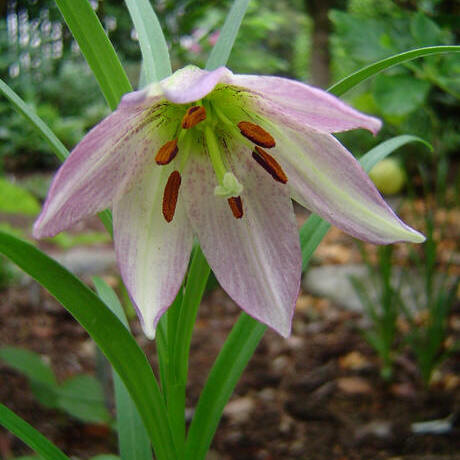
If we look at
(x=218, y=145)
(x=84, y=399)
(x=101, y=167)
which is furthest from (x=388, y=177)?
(x=101, y=167)

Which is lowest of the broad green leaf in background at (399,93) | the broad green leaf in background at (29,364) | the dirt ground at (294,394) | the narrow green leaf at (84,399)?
the dirt ground at (294,394)

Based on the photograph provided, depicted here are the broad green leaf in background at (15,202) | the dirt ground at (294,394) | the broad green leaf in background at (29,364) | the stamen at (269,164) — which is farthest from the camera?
the broad green leaf in background at (15,202)

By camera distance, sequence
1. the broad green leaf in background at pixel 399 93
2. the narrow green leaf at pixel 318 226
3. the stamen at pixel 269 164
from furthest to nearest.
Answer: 1. the broad green leaf in background at pixel 399 93
2. the narrow green leaf at pixel 318 226
3. the stamen at pixel 269 164

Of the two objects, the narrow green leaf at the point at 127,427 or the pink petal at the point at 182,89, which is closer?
the pink petal at the point at 182,89

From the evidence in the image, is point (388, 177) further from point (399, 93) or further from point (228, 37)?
point (228, 37)

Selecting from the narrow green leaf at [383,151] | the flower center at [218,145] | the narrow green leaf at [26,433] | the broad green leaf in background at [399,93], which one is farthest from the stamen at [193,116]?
the broad green leaf in background at [399,93]

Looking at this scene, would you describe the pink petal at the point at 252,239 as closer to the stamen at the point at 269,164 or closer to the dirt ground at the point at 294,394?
the stamen at the point at 269,164

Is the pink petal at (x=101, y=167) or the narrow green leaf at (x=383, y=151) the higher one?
the pink petal at (x=101, y=167)
